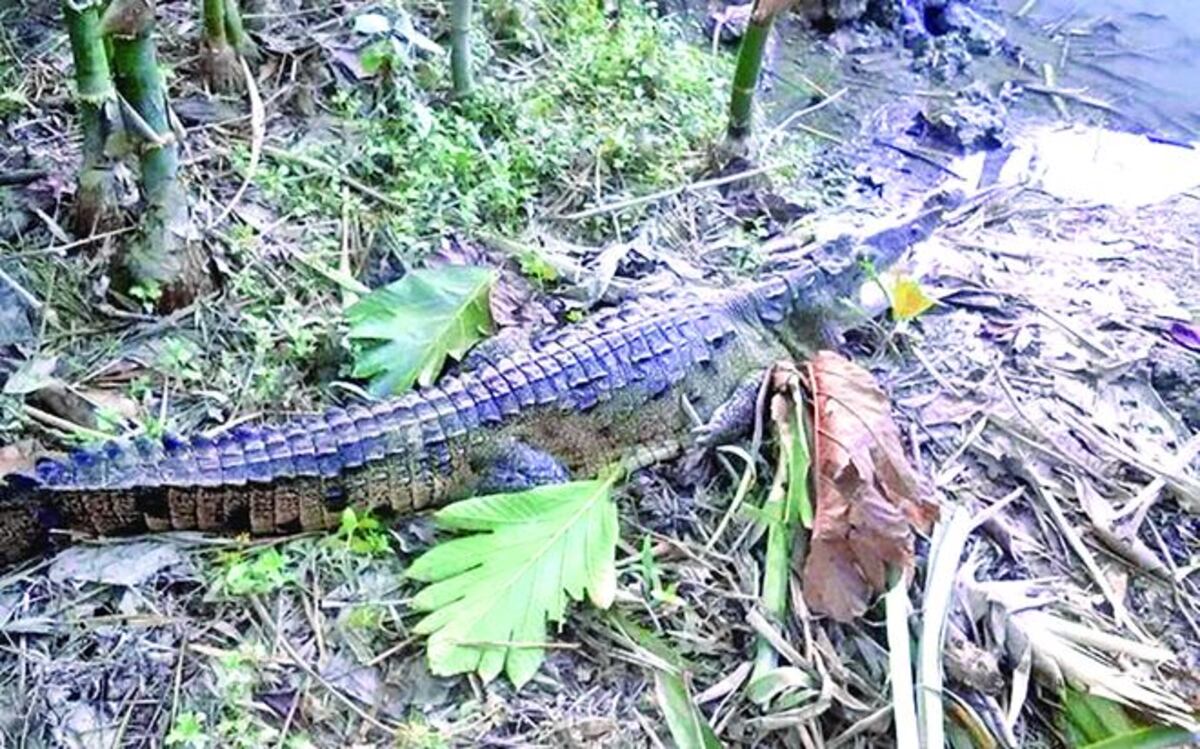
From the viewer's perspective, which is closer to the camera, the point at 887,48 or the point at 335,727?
the point at 335,727

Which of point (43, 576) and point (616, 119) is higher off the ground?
point (616, 119)

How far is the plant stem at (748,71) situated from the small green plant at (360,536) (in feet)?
5.55

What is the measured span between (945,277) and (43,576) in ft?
7.29

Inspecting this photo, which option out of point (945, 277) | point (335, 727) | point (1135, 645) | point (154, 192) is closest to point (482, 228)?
point (154, 192)

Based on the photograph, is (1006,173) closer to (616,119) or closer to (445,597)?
(616,119)

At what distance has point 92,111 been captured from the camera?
2404mm

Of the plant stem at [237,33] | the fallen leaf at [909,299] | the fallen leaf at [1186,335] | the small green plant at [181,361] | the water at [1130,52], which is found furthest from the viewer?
the water at [1130,52]

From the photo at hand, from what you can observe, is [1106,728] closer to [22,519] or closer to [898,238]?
[898,238]

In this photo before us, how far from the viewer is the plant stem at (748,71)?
3.16m

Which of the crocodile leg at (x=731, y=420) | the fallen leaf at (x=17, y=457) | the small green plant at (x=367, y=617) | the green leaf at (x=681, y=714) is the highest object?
the fallen leaf at (x=17, y=457)

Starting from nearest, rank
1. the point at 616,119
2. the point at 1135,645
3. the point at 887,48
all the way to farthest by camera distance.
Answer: the point at 1135,645
the point at 616,119
the point at 887,48

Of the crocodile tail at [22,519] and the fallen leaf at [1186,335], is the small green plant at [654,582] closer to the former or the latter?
the crocodile tail at [22,519]

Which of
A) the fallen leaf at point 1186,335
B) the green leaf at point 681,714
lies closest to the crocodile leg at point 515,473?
the green leaf at point 681,714

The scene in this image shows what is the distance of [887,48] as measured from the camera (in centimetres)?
456
